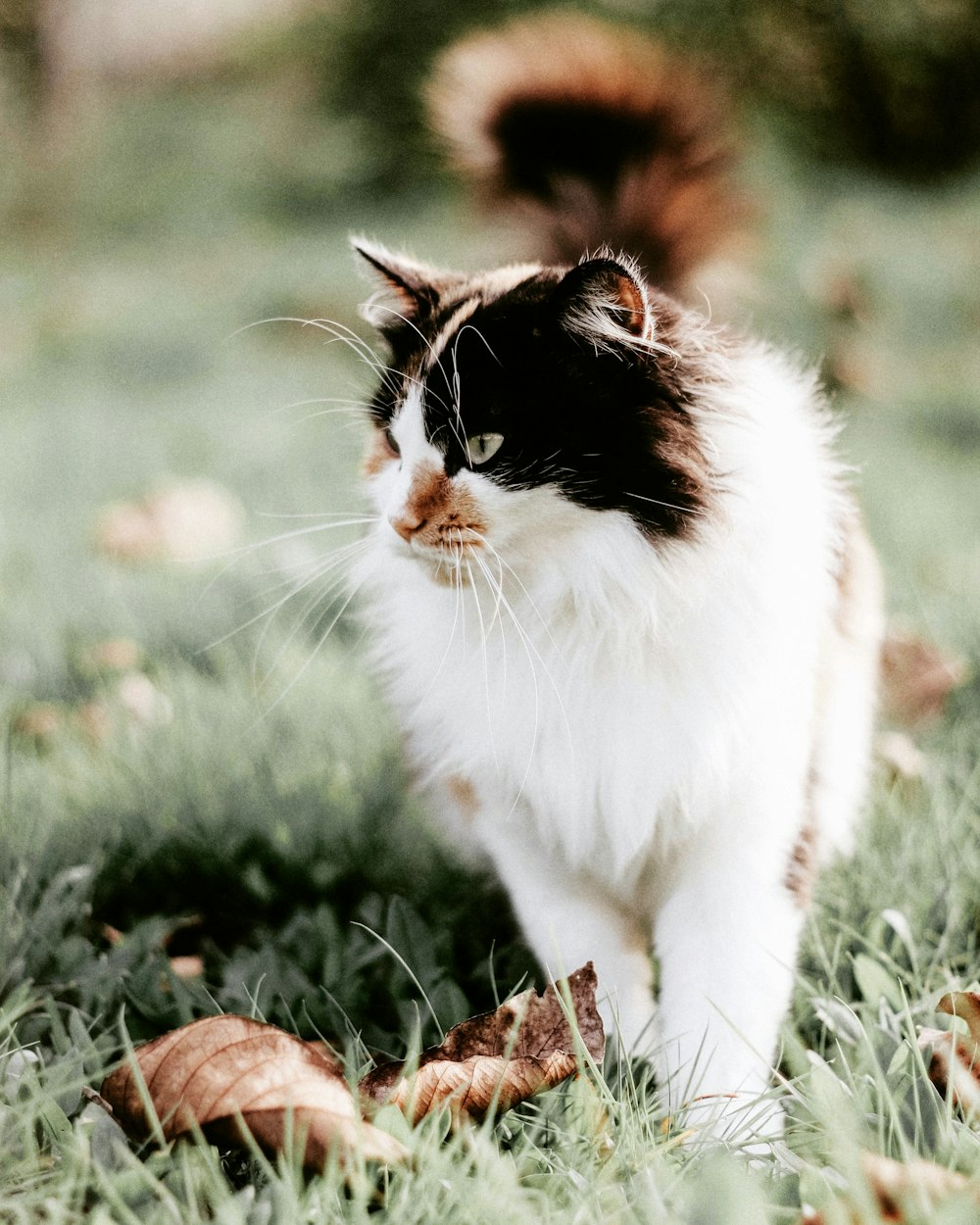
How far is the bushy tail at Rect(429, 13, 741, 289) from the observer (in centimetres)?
193

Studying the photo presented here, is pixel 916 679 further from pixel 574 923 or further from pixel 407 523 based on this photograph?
pixel 407 523

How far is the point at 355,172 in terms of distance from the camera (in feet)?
26.0

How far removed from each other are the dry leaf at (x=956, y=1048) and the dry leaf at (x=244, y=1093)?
534 mm

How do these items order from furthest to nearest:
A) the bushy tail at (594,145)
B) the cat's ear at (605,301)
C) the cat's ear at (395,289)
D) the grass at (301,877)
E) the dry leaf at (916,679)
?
the dry leaf at (916,679) → the bushy tail at (594,145) → the cat's ear at (395,289) → the cat's ear at (605,301) → the grass at (301,877)

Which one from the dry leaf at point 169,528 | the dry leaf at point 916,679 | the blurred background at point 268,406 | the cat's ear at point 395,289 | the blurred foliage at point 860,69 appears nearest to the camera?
the cat's ear at point 395,289

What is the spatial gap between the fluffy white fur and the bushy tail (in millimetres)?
613

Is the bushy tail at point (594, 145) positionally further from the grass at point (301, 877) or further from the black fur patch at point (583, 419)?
the black fur patch at point (583, 419)

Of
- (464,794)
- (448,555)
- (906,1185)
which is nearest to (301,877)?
(464,794)

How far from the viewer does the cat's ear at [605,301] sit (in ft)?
3.92

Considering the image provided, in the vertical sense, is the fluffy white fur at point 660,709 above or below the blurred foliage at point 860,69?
below

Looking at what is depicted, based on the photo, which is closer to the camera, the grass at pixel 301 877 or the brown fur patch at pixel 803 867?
the grass at pixel 301 877

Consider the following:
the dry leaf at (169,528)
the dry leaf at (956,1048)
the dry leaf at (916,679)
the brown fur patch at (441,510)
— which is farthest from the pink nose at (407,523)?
the dry leaf at (169,528)

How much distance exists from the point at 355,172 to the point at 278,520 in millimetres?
5472

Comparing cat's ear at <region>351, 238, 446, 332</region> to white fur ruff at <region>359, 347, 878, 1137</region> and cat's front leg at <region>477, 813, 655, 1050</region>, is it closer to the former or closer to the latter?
white fur ruff at <region>359, 347, 878, 1137</region>
